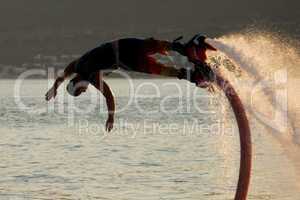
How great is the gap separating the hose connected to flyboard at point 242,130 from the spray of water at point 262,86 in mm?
987

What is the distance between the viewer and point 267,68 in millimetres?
27062

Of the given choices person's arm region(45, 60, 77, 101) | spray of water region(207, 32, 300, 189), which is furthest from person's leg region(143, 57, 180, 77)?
person's arm region(45, 60, 77, 101)

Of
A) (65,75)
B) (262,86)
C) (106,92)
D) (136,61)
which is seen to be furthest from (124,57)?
(262,86)

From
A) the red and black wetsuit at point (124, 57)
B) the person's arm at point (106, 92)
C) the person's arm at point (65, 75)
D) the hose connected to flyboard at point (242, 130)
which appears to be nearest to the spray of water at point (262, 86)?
the hose connected to flyboard at point (242, 130)

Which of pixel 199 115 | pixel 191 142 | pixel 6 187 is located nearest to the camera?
pixel 6 187

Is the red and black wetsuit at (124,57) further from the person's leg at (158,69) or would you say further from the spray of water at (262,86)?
the spray of water at (262,86)

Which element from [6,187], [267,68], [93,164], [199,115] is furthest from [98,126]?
[267,68]

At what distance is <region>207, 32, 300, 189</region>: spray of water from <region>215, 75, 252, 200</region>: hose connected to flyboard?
0.99 m

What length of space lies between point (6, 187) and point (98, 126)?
77302 mm

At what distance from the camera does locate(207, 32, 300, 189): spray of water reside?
25.6 metres

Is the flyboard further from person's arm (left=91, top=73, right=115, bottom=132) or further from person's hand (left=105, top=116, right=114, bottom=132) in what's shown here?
person's hand (left=105, top=116, right=114, bottom=132)

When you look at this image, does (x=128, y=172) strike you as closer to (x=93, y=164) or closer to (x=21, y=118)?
(x=93, y=164)

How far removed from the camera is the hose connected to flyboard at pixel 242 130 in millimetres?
23625

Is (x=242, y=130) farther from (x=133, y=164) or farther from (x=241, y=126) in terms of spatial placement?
(x=133, y=164)
